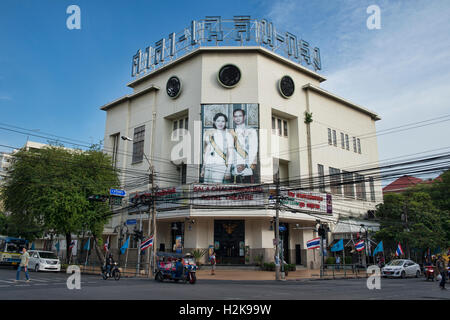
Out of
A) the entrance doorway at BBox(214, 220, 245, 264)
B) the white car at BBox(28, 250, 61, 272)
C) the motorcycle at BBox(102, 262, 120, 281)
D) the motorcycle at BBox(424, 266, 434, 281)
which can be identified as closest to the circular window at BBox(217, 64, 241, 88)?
the entrance doorway at BBox(214, 220, 245, 264)

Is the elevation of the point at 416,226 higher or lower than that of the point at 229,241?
higher

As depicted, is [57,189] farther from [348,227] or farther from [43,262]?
[348,227]

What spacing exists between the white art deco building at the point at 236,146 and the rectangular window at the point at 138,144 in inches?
5.6

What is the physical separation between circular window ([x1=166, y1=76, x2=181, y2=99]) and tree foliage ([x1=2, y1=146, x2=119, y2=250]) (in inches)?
468

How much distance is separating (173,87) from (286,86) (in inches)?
507

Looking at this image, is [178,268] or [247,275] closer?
[178,268]

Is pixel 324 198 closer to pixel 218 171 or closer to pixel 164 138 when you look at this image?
pixel 218 171

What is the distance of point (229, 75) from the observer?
128ft

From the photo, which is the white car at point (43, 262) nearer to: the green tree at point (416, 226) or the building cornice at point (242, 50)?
the building cornice at point (242, 50)

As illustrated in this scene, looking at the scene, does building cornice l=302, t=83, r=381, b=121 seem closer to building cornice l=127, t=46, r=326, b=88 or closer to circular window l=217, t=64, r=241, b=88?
building cornice l=127, t=46, r=326, b=88

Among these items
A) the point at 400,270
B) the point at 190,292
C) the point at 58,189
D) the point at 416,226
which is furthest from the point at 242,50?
the point at 190,292

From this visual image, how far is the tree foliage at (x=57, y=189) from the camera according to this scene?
98.3 ft

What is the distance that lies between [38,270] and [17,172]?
8683 millimetres
